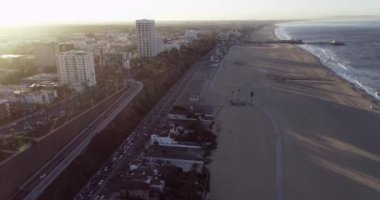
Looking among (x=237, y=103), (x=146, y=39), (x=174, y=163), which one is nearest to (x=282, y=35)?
(x=146, y=39)

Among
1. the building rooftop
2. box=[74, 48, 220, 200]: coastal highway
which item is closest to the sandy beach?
the building rooftop

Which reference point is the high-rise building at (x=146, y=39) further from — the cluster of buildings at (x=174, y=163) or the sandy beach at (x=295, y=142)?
the cluster of buildings at (x=174, y=163)

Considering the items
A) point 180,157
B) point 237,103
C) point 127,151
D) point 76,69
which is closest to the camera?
point 180,157

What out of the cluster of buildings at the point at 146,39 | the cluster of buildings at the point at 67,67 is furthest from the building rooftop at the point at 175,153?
the cluster of buildings at the point at 146,39

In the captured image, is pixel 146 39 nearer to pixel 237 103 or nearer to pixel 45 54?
pixel 45 54

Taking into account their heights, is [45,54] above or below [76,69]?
below

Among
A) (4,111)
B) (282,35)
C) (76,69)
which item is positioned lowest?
(282,35)

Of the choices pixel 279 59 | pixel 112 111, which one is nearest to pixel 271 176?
pixel 112 111
